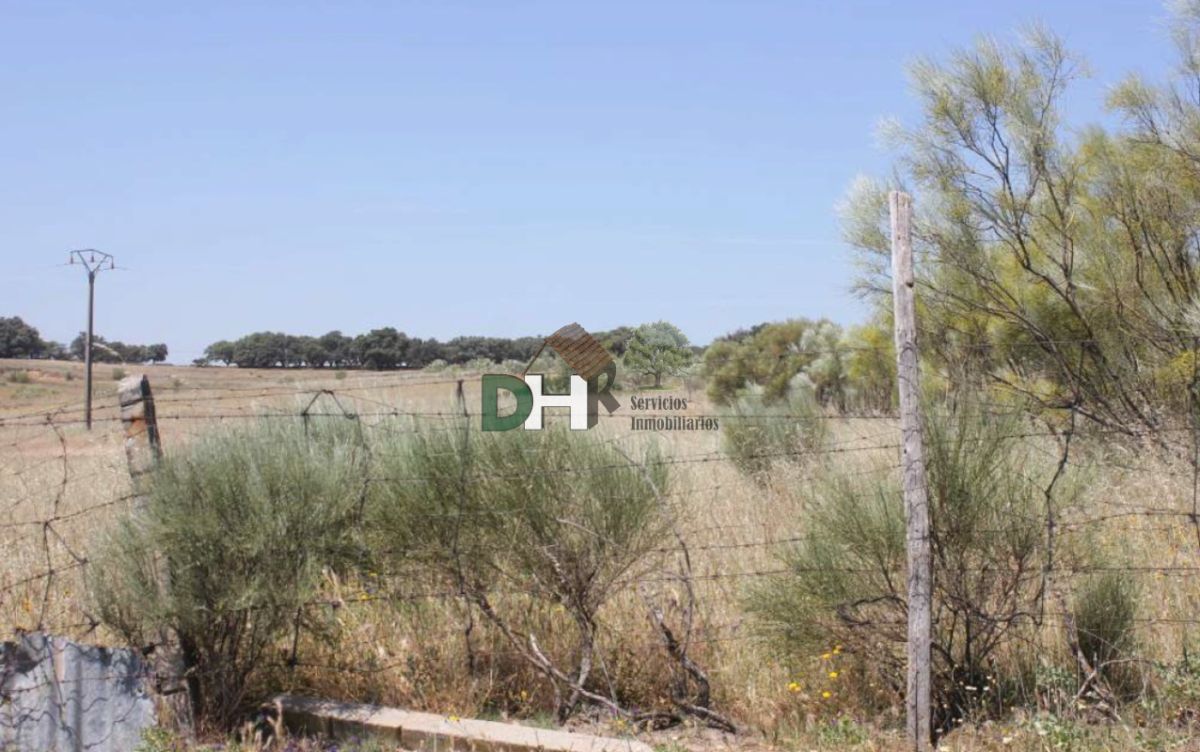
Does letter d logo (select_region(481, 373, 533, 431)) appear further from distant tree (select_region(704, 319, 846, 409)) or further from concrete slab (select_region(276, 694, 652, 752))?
distant tree (select_region(704, 319, 846, 409))

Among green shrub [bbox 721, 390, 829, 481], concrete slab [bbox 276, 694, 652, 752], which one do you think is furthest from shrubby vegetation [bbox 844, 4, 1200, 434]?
concrete slab [bbox 276, 694, 652, 752]

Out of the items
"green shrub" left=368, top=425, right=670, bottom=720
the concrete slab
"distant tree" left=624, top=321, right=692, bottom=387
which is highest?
"distant tree" left=624, top=321, right=692, bottom=387

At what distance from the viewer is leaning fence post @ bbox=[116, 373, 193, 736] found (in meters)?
5.45

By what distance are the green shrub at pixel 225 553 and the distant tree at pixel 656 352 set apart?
8.25 metres

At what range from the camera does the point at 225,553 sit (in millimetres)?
5477

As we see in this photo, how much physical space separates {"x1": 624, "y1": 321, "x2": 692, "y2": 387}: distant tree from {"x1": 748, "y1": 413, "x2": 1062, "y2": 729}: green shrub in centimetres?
805

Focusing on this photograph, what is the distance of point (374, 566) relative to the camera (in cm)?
624

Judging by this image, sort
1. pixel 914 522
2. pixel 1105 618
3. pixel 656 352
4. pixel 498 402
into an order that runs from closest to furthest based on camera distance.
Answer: pixel 914 522, pixel 1105 618, pixel 498 402, pixel 656 352

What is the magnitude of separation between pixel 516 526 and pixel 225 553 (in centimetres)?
159

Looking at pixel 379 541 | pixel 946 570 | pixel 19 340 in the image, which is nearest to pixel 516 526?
pixel 379 541

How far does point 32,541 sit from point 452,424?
4.16 m

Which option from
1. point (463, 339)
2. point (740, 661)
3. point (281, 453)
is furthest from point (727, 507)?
point (463, 339)

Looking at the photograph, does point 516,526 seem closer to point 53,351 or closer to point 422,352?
point 422,352

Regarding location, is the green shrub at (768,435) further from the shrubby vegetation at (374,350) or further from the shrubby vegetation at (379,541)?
the shrubby vegetation at (379,541)
